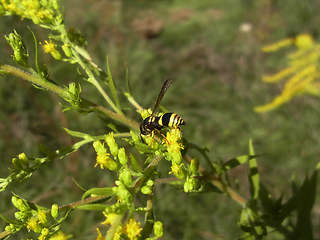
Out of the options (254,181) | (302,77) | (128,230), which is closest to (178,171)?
(128,230)

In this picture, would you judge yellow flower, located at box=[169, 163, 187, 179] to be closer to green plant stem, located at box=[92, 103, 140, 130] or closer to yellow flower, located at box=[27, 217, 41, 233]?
green plant stem, located at box=[92, 103, 140, 130]

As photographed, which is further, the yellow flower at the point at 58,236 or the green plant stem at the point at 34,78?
the green plant stem at the point at 34,78

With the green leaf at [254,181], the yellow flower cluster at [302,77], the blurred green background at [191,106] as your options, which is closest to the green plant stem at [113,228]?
the blurred green background at [191,106]

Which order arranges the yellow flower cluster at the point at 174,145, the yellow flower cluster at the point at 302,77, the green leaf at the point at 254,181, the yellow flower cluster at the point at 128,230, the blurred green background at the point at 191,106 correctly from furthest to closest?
the yellow flower cluster at the point at 302,77 < the blurred green background at the point at 191,106 < the green leaf at the point at 254,181 < the yellow flower cluster at the point at 174,145 < the yellow flower cluster at the point at 128,230

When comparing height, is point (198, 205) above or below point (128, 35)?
below

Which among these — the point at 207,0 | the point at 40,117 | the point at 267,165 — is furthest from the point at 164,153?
the point at 207,0

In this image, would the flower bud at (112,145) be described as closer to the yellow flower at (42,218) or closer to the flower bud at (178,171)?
the flower bud at (178,171)

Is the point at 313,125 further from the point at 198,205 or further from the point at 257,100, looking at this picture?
the point at 198,205
